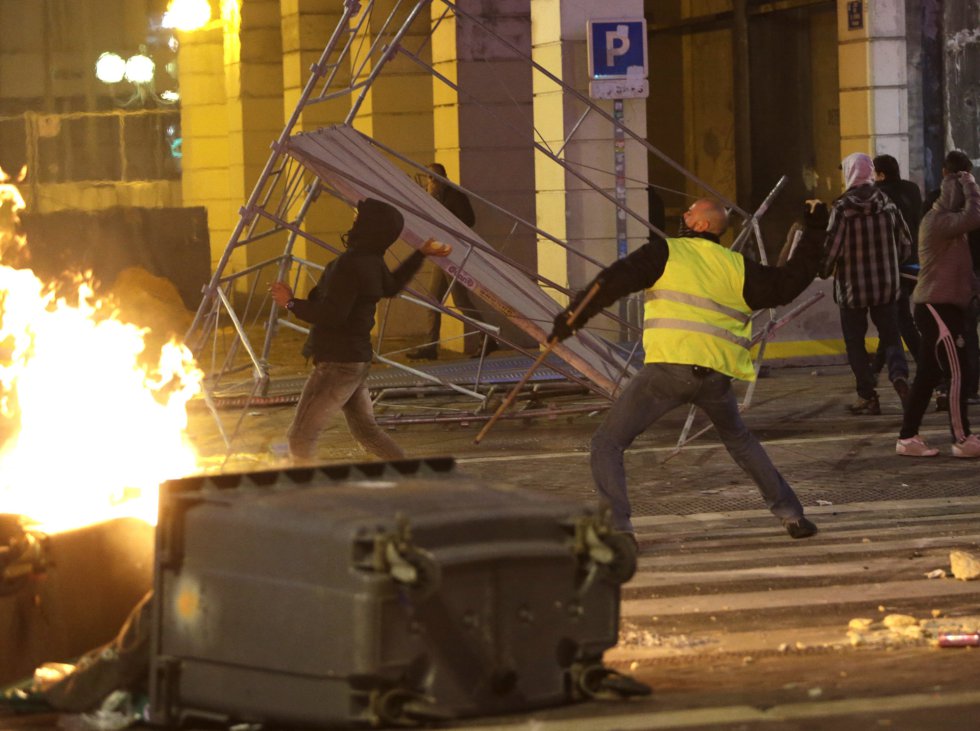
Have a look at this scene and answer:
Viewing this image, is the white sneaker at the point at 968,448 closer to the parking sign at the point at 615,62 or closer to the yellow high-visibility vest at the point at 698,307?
the yellow high-visibility vest at the point at 698,307

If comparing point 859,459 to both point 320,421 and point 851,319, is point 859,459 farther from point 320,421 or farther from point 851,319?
point 320,421

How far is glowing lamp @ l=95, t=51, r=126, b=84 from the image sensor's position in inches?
1334

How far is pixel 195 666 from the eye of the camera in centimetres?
642

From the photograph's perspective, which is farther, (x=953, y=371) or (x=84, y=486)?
(x=953, y=371)

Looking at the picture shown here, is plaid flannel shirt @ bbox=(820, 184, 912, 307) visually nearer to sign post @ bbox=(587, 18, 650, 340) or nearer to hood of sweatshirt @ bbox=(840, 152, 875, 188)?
hood of sweatshirt @ bbox=(840, 152, 875, 188)

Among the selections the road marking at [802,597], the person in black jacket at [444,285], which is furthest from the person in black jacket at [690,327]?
the person in black jacket at [444,285]

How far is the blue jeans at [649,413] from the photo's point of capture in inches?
375

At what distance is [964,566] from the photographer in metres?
8.84

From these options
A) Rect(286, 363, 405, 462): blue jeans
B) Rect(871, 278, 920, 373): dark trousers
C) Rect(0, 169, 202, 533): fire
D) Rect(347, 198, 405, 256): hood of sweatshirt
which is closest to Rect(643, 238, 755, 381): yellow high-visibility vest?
Rect(347, 198, 405, 256): hood of sweatshirt

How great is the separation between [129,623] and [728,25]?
2084 centimetres

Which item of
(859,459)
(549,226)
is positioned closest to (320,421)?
(859,459)

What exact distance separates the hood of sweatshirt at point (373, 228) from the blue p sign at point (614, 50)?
6549mm

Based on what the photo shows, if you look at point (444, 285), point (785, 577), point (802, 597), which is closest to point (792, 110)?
point (444, 285)

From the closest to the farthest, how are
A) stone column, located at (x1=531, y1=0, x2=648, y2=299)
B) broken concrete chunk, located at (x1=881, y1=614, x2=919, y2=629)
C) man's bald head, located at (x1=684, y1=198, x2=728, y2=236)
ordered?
broken concrete chunk, located at (x1=881, y1=614, x2=919, y2=629) → man's bald head, located at (x1=684, y1=198, x2=728, y2=236) → stone column, located at (x1=531, y1=0, x2=648, y2=299)
